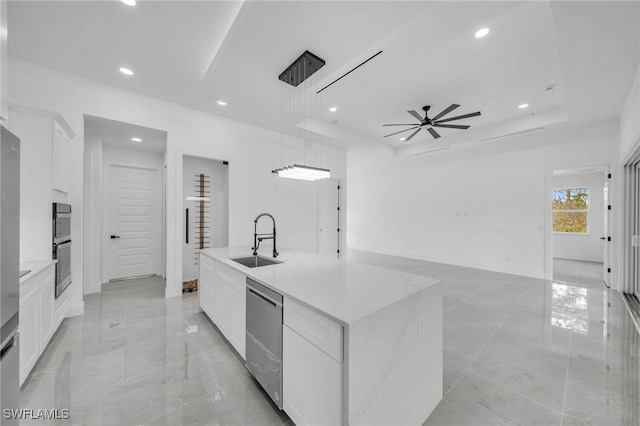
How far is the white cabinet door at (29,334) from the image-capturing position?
1836 millimetres

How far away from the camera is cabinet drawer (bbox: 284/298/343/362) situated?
1.19 meters

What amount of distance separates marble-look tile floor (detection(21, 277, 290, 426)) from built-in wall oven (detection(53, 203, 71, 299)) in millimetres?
561

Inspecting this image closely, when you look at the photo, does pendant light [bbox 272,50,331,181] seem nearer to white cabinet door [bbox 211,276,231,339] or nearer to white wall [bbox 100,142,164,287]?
white cabinet door [bbox 211,276,231,339]

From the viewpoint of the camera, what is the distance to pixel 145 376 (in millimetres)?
2047

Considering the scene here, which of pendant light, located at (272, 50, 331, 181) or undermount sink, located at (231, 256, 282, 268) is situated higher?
pendant light, located at (272, 50, 331, 181)

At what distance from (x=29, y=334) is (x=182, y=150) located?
291 centimetres

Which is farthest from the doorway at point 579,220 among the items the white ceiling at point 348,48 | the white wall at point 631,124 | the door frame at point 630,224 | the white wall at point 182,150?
the white wall at point 182,150

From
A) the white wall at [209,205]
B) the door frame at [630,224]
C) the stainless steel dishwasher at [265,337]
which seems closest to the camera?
the stainless steel dishwasher at [265,337]

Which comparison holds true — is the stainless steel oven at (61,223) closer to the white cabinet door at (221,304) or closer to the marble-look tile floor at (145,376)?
the marble-look tile floor at (145,376)

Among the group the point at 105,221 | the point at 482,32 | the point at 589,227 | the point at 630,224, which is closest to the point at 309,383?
the point at 482,32

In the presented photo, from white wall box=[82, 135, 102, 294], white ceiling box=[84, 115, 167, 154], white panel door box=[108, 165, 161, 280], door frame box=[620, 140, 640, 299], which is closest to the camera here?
white ceiling box=[84, 115, 167, 154]

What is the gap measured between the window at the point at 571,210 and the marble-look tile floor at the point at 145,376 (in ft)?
31.5

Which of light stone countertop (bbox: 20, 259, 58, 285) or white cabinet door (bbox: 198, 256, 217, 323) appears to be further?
white cabinet door (bbox: 198, 256, 217, 323)

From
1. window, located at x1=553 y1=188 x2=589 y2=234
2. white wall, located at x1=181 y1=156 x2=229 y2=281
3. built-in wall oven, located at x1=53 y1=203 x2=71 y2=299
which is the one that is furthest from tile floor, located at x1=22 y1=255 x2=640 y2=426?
window, located at x1=553 y1=188 x2=589 y2=234
